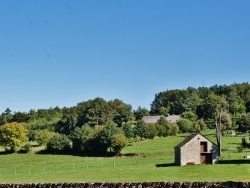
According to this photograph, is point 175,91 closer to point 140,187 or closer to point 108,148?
point 108,148

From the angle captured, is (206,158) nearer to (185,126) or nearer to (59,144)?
(59,144)

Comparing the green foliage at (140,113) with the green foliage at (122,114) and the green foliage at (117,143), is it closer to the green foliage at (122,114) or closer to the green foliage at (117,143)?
the green foliage at (122,114)

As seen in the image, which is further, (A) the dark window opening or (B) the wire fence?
(B) the wire fence

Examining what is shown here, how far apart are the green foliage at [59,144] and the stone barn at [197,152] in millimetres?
38384

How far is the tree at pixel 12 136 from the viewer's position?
98625mm

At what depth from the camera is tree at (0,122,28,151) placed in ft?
324

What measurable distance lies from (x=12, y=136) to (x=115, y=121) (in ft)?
151

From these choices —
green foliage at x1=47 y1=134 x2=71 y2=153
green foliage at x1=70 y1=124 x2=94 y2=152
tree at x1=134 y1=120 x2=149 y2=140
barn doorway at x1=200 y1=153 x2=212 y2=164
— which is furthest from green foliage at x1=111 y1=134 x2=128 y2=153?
barn doorway at x1=200 y1=153 x2=212 y2=164

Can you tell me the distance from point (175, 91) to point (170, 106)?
445 inches

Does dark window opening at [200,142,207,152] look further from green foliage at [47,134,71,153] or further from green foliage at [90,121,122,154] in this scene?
green foliage at [47,134,71,153]

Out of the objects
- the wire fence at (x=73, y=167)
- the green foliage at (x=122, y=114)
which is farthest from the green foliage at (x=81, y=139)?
the green foliage at (x=122, y=114)

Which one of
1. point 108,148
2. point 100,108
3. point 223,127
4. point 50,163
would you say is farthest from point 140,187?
point 100,108

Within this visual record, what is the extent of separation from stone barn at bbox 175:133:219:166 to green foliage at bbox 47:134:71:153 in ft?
126

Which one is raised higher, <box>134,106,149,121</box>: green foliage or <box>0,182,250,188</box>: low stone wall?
<box>134,106,149,121</box>: green foliage
